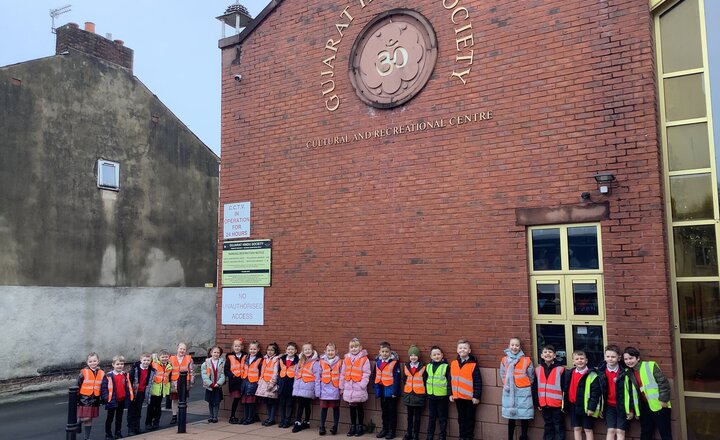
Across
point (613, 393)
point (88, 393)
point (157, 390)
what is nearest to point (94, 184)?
point (157, 390)

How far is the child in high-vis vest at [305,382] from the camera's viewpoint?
9609 mm

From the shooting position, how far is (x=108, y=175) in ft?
57.8

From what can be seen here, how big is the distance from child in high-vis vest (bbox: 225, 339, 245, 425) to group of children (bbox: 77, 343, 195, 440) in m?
0.26

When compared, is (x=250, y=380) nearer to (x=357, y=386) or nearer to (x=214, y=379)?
(x=214, y=379)

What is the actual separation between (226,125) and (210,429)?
17.9 feet

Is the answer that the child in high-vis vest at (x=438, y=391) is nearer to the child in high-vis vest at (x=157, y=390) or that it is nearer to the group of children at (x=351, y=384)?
the group of children at (x=351, y=384)

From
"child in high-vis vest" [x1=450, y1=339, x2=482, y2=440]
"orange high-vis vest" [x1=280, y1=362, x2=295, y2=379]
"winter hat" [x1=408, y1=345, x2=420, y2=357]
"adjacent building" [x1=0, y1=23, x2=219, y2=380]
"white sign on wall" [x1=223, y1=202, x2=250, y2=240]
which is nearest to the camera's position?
"child in high-vis vest" [x1=450, y1=339, x2=482, y2=440]

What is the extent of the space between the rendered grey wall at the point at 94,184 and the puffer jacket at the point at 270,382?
27.4 ft

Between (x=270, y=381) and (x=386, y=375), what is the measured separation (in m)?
2.23

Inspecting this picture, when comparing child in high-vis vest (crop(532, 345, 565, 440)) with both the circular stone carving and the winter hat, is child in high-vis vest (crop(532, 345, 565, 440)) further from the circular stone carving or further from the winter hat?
the circular stone carving

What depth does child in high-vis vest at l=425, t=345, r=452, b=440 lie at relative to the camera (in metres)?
8.38

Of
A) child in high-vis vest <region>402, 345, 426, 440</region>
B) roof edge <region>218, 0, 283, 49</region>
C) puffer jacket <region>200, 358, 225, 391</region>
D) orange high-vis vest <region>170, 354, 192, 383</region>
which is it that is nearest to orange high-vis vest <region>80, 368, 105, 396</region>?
orange high-vis vest <region>170, 354, 192, 383</region>

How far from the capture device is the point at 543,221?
8102mm

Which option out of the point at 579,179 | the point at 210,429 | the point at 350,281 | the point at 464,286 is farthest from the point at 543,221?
the point at 210,429
